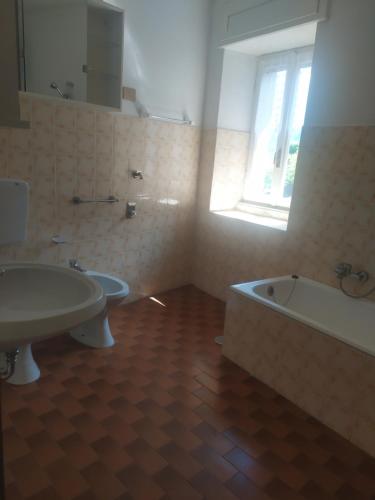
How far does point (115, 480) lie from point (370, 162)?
228cm

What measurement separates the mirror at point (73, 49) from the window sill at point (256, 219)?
140cm

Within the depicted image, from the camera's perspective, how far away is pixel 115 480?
1.52 m

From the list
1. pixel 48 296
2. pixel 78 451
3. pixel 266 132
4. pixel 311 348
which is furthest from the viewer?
pixel 266 132

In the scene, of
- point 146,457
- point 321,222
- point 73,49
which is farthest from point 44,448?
point 73,49

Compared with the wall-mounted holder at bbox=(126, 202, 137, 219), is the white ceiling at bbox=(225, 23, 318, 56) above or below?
above

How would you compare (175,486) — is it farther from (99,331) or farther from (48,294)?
(99,331)

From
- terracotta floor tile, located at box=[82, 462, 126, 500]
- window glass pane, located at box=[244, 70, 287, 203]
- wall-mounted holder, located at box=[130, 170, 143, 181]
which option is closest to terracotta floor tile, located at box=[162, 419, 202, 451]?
terracotta floor tile, located at box=[82, 462, 126, 500]

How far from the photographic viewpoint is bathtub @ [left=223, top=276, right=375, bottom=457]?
1.83m

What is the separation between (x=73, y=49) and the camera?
2334 millimetres

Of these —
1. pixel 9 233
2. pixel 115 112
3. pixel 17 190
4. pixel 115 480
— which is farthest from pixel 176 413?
pixel 115 112

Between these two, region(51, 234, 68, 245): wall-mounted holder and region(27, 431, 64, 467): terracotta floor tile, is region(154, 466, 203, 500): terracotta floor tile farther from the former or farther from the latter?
region(51, 234, 68, 245): wall-mounted holder

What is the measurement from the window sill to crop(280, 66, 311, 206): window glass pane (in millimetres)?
202

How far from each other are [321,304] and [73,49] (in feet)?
7.96

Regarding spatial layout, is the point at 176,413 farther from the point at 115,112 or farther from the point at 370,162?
the point at 115,112
